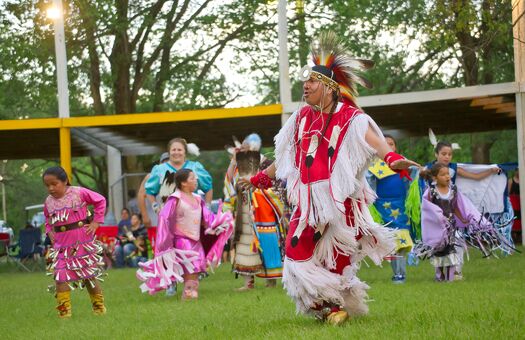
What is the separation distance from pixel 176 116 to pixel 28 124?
2.73 meters

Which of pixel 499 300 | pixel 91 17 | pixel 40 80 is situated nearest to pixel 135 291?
pixel 499 300

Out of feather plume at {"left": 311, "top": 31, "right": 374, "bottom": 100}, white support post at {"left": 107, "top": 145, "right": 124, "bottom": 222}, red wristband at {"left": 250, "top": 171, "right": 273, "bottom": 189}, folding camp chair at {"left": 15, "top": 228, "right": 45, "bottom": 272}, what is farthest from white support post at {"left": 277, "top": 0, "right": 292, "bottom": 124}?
feather plume at {"left": 311, "top": 31, "right": 374, "bottom": 100}

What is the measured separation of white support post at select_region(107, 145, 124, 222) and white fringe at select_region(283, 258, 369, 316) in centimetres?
1628

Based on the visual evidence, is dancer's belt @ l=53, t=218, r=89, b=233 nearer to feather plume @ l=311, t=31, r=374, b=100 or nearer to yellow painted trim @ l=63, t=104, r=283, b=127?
feather plume @ l=311, t=31, r=374, b=100

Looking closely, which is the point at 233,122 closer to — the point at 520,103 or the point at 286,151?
the point at 520,103

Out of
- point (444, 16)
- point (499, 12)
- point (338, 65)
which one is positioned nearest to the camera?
point (338, 65)

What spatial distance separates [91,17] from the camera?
24.4 meters

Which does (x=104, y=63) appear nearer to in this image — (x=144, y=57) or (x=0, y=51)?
(x=144, y=57)

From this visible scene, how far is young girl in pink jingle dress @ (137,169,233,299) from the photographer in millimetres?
10148

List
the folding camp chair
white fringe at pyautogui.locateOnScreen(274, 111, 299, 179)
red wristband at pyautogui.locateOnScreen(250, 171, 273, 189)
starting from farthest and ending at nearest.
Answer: the folding camp chair → red wristband at pyautogui.locateOnScreen(250, 171, 273, 189) → white fringe at pyautogui.locateOnScreen(274, 111, 299, 179)

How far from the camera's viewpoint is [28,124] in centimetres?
1831

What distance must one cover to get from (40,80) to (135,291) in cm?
1615

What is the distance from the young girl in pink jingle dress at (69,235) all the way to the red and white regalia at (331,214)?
2675mm

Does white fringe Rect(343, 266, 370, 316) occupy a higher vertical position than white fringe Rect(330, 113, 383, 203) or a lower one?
lower
